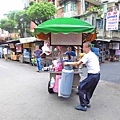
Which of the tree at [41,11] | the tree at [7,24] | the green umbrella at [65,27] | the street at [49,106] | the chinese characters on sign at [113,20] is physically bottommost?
the street at [49,106]

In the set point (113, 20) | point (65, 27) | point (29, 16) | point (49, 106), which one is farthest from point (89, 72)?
point (29, 16)

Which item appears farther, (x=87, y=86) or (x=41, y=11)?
(x=41, y=11)

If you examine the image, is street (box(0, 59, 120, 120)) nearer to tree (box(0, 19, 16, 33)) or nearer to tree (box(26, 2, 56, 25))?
tree (box(26, 2, 56, 25))

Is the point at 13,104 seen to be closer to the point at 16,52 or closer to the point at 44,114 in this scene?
the point at 44,114

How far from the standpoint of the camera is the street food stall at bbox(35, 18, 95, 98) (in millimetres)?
5953

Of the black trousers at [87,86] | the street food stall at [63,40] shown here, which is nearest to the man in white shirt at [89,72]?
the black trousers at [87,86]

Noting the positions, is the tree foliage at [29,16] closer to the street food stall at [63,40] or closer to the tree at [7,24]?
the tree at [7,24]

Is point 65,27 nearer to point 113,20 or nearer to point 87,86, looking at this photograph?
point 87,86

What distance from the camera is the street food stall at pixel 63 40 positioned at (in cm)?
595

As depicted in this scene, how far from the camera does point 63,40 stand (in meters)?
7.15

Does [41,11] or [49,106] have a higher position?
[41,11]

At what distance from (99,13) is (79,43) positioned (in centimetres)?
2067

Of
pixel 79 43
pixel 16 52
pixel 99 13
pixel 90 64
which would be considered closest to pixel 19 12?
pixel 16 52

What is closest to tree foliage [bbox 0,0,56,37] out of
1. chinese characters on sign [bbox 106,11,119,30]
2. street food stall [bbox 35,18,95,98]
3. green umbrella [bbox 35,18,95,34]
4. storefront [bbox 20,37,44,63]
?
storefront [bbox 20,37,44,63]
